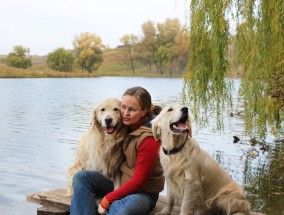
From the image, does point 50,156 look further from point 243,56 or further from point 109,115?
point 109,115

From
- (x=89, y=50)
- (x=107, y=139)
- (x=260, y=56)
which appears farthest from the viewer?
(x=89, y=50)

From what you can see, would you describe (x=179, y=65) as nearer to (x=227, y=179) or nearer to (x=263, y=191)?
(x=263, y=191)

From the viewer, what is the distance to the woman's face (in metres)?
3.94

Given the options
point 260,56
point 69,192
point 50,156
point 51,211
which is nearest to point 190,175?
point 69,192

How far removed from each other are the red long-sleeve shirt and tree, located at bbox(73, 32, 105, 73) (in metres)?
82.9

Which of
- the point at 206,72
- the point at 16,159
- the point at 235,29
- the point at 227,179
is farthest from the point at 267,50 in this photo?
the point at 16,159

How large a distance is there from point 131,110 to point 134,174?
0.53 metres

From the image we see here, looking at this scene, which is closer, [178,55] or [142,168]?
[142,168]

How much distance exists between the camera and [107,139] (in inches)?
169

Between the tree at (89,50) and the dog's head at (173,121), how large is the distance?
272ft

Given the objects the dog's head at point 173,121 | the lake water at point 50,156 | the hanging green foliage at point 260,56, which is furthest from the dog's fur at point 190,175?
the hanging green foliage at point 260,56

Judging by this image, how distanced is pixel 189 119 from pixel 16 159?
335 inches

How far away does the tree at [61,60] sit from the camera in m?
83.1

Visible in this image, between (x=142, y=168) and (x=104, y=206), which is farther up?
(x=142, y=168)
